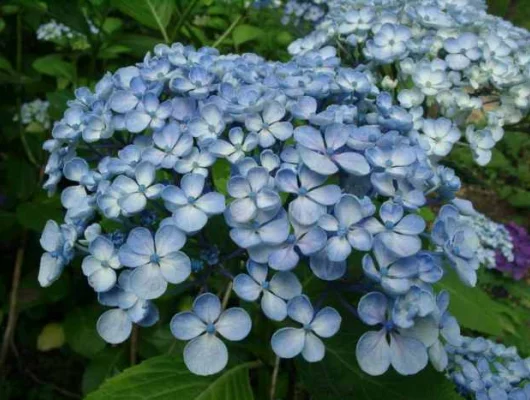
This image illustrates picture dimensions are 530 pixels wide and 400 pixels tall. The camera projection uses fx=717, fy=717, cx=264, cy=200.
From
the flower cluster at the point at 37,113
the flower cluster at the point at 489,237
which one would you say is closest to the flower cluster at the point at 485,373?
the flower cluster at the point at 489,237

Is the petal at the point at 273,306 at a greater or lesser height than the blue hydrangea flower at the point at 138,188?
lesser

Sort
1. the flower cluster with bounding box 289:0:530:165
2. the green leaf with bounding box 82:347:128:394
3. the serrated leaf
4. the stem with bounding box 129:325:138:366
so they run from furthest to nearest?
1. the serrated leaf
2. the green leaf with bounding box 82:347:128:394
3. the stem with bounding box 129:325:138:366
4. the flower cluster with bounding box 289:0:530:165

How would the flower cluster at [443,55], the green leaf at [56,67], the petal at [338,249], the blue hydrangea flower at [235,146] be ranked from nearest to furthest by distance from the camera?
the petal at [338,249]
the blue hydrangea flower at [235,146]
the flower cluster at [443,55]
the green leaf at [56,67]

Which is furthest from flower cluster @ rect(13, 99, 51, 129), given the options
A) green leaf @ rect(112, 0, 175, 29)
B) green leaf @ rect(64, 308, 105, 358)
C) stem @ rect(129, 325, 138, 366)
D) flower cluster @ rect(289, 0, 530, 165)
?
flower cluster @ rect(289, 0, 530, 165)

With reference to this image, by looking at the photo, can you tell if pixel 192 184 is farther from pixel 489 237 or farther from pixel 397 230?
pixel 489 237

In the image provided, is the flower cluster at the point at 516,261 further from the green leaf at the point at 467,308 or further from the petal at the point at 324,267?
the petal at the point at 324,267

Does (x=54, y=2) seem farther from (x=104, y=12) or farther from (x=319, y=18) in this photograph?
(x=319, y=18)

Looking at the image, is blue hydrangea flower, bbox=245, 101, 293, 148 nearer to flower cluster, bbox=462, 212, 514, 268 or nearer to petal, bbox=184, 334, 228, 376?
petal, bbox=184, 334, 228, 376
